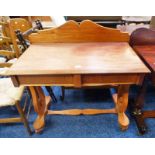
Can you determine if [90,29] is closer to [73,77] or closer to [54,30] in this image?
[54,30]

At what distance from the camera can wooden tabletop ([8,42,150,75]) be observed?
977mm

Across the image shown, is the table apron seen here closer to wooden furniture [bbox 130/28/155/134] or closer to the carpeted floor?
wooden furniture [bbox 130/28/155/134]

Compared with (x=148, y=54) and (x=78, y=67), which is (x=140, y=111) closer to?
(x=148, y=54)

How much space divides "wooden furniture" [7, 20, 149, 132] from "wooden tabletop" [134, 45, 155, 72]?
0.36 ft

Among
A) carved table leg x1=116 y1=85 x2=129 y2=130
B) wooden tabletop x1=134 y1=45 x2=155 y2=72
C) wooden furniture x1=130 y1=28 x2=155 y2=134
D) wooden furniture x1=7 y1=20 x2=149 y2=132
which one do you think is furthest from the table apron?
wooden furniture x1=130 y1=28 x2=155 y2=134

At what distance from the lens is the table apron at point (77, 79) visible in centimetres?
102

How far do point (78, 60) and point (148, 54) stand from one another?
0.59 metres

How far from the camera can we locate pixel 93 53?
3.91 feet

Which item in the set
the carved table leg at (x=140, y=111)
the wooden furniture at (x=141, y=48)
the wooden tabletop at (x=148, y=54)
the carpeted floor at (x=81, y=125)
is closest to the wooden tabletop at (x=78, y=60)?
the wooden tabletop at (x=148, y=54)

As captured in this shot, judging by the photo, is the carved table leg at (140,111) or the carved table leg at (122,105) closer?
the carved table leg at (122,105)

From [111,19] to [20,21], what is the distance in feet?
4.72

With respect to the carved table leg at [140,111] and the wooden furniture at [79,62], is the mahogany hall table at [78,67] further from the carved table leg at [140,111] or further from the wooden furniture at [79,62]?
the carved table leg at [140,111]

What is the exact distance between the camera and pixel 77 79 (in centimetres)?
102

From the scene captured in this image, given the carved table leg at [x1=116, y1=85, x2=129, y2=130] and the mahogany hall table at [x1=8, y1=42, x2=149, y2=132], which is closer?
the mahogany hall table at [x1=8, y1=42, x2=149, y2=132]
